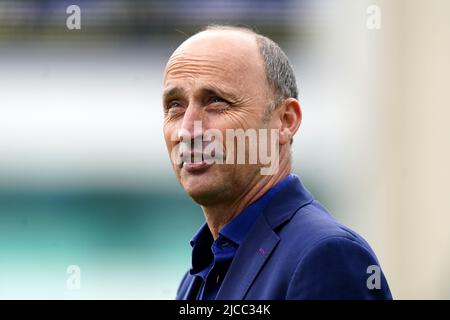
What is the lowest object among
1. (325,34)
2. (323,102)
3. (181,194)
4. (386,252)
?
(386,252)

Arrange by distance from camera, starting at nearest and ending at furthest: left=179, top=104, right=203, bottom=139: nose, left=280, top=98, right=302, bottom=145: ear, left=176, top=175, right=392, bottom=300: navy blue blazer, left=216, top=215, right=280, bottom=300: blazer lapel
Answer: left=176, top=175, right=392, bottom=300: navy blue blazer → left=216, top=215, right=280, bottom=300: blazer lapel → left=179, top=104, right=203, bottom=139: nose → left=280, top=98, right=302, bottom=145: ear

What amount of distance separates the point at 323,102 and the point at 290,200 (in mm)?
2973

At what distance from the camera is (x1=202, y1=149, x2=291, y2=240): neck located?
165cm

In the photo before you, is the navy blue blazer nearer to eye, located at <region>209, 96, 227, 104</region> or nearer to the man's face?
the man's face

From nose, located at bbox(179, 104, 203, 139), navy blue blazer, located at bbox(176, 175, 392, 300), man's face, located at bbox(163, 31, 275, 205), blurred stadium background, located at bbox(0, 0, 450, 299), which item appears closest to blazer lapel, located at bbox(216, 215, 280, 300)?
navy blue blazer, located at bbox(176, 175, 392, 300)

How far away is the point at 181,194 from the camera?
4.58 meters

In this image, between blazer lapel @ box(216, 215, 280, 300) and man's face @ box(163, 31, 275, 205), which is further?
man's face @ box(163, 31, 275, 205)

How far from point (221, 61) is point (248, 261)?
401 mm

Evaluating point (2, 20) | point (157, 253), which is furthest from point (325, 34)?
point (2, 20)

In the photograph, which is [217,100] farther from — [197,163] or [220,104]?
[197,163]

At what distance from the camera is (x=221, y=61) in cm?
163

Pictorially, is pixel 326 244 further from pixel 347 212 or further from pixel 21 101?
pixel 21 101

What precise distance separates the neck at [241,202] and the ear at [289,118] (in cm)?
7

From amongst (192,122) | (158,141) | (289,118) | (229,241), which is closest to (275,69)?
(289,118)
